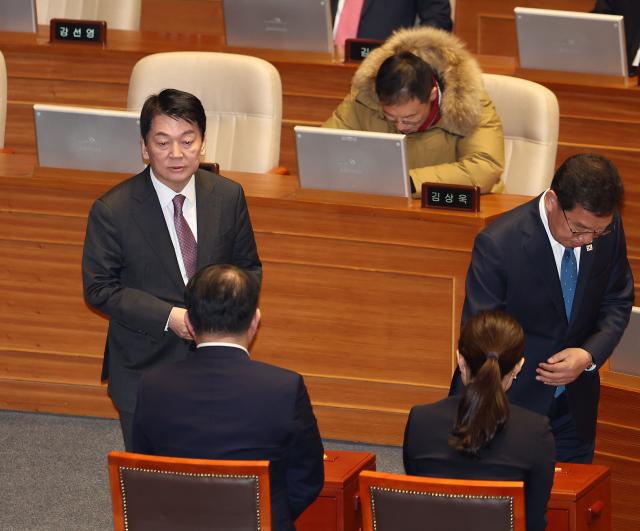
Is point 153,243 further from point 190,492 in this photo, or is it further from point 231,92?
point 231,92

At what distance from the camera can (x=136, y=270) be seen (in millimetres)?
3289

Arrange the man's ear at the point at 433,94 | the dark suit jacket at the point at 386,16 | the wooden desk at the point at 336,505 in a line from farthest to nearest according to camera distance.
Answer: the dark suit jacket at the point at 386,16 → the man's ear at the point at 433,94 → the wooden desk at the point at 336,505

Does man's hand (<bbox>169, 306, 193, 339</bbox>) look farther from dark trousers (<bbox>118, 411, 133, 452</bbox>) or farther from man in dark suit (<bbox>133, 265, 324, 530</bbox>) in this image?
man in dark suit (<bbox>133, 265, 324, 530</bbox>)

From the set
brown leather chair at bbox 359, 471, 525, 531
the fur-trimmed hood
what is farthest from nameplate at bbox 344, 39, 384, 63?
brown leather chair at bbox 359, 471, 525, 531

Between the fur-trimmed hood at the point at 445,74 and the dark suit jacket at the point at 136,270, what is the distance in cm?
116

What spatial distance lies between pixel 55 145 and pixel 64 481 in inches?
42.6

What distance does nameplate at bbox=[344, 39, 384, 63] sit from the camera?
17.2ft

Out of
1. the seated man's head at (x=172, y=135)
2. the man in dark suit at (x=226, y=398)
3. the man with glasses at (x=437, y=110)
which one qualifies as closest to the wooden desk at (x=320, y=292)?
the man with glasses at (x=437, y=110)

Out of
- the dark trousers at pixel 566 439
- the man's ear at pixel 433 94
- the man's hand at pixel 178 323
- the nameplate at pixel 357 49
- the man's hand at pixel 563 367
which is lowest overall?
the dark trousers at pixel 566 439

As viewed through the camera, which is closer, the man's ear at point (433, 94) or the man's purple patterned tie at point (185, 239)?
the man's purple patterned tie at point (185, 239)

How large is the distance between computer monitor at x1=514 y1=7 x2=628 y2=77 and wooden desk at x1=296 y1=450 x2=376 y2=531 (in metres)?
2.40

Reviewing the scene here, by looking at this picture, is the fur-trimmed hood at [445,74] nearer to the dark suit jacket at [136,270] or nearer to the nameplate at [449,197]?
the nameplate at [449,197]

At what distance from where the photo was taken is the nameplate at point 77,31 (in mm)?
5332

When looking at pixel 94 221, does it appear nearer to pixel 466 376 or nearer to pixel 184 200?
pixel 184 200
